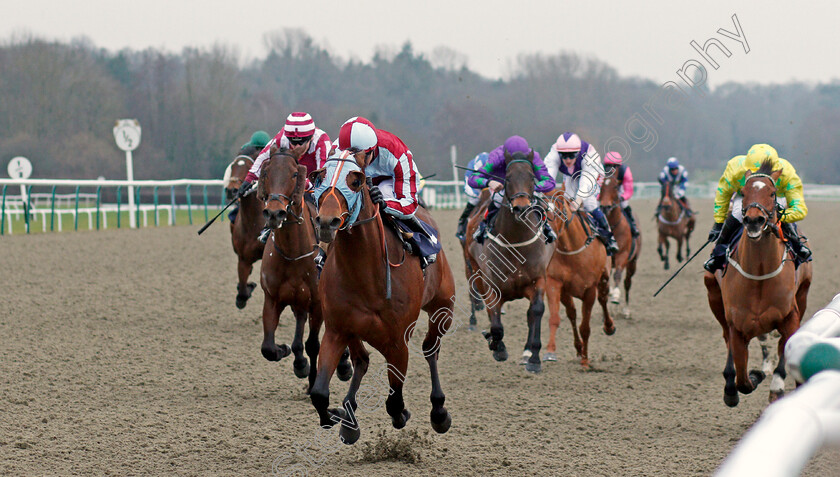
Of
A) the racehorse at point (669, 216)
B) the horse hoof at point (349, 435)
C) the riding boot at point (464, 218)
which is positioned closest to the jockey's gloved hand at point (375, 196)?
the horse hoof at point (349, 435)

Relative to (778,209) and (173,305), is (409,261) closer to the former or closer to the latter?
(778,209)

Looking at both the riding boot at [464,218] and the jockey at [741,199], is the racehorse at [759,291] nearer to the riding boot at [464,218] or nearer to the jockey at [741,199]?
the jockey at [741,199]

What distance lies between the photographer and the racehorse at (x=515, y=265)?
21.8ft

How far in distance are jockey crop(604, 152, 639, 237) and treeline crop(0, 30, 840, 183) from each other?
955 cm

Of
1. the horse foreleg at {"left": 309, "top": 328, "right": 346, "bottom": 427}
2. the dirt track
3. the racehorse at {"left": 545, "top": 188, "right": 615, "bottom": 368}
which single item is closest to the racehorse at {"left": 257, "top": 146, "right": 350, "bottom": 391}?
the dirt track

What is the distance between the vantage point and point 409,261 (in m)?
4.61

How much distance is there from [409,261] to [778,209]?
2403 mm

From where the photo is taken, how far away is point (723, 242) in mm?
5871

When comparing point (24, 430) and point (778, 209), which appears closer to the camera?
point (24, 430)

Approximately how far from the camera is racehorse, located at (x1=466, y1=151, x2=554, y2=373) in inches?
262

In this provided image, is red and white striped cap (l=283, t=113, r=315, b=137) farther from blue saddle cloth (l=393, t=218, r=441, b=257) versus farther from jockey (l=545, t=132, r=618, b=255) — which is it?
jockey (l=545, t=132, r=618, b=255)

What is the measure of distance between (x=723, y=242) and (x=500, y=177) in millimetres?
1828

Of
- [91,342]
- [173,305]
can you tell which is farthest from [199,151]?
[91,342]

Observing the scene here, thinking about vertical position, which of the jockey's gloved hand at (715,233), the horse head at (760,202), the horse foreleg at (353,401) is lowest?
the horse foreleg at (353,401)
